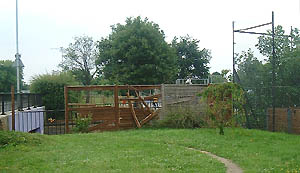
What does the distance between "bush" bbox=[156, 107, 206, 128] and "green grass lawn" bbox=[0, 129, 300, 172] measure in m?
2.79

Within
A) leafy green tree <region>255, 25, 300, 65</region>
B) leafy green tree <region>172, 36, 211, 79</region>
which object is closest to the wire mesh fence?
leafy green tree <region>255, 25, 300, 65</region>

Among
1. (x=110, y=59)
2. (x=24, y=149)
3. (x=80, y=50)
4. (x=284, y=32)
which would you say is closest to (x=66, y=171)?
(x=24, y=149)

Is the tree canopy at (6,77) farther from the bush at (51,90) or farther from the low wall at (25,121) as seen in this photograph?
the low wall at (25,121)

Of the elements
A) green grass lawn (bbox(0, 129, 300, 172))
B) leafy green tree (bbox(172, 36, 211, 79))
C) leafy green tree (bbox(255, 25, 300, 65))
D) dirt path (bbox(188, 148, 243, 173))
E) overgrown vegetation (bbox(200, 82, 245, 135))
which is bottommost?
dirt path (bbox(188, 148, 243, 173))

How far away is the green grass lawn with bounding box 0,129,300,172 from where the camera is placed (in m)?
6.79

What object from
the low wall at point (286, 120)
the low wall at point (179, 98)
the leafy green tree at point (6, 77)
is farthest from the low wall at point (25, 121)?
the leafy green tree at point (6, 77)

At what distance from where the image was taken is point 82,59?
37.3 meters

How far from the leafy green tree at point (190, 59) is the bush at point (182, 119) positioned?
32.8m

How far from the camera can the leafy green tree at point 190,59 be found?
4728 cm

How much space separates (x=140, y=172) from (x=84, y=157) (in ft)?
6.08

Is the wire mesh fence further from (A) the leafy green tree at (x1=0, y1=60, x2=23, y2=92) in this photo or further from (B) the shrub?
(A) the leafy green tree at (x1=0, y1=60, x2=23, y2=92)

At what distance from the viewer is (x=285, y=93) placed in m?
13.6

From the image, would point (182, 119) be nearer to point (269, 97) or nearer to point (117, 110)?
point (117, 110)

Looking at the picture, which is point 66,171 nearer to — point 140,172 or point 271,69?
point 140,172
